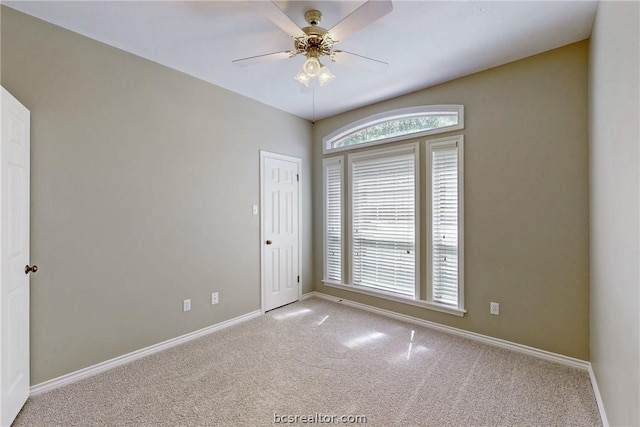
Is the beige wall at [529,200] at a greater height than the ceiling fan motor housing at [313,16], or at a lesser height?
lesser

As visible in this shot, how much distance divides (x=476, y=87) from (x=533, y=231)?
156 cm

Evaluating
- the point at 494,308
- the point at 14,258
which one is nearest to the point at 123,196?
the point at 14,258

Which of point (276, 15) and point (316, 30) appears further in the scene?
point (316, 30)

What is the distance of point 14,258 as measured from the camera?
72.9 inches

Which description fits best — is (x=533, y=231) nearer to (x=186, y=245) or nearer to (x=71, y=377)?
(x=186, y=245)

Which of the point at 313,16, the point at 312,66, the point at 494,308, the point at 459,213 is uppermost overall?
the point at 313,16

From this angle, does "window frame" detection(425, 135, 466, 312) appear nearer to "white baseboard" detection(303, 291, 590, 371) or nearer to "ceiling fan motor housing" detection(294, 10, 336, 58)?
"white baseboard" detection(303, 291, 590, 371)

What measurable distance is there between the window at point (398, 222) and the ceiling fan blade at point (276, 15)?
2.02 metres

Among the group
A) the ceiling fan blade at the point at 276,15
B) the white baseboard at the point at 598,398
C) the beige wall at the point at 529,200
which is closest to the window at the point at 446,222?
the beige wall at the point at 529,200

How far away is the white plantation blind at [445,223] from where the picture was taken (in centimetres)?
311

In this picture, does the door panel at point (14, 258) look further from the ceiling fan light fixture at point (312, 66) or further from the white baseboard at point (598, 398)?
the white baseboard at point (598, 398)

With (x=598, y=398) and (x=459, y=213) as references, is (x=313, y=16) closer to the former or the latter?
(x=459, y=213)

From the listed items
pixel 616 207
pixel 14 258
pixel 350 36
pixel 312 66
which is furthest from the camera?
pixel 350 36

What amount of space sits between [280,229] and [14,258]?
263 cm
